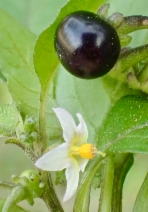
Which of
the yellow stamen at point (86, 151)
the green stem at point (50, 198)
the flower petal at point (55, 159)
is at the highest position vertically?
the yellow stamen at point (86, 151)

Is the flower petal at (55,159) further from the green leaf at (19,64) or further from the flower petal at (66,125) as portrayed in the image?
the green leaf at (19,64)

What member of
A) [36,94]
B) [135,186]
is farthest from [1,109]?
[135,186]

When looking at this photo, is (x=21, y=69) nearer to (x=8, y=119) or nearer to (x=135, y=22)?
(x=8, y=119)

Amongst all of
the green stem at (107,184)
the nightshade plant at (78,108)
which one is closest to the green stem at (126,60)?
the nightshade plant at (78,108)

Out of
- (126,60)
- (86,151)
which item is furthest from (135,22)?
(86,151)

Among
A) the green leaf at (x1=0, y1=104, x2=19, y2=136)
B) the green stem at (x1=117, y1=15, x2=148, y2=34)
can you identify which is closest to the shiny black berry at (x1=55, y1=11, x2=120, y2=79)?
the green stem at (x1=117, y1=15, x2=148, y2=34)

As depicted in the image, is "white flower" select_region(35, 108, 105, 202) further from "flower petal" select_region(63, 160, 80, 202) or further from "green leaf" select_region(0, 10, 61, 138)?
"green leaf" select_region(0, 10, 61, 138)
